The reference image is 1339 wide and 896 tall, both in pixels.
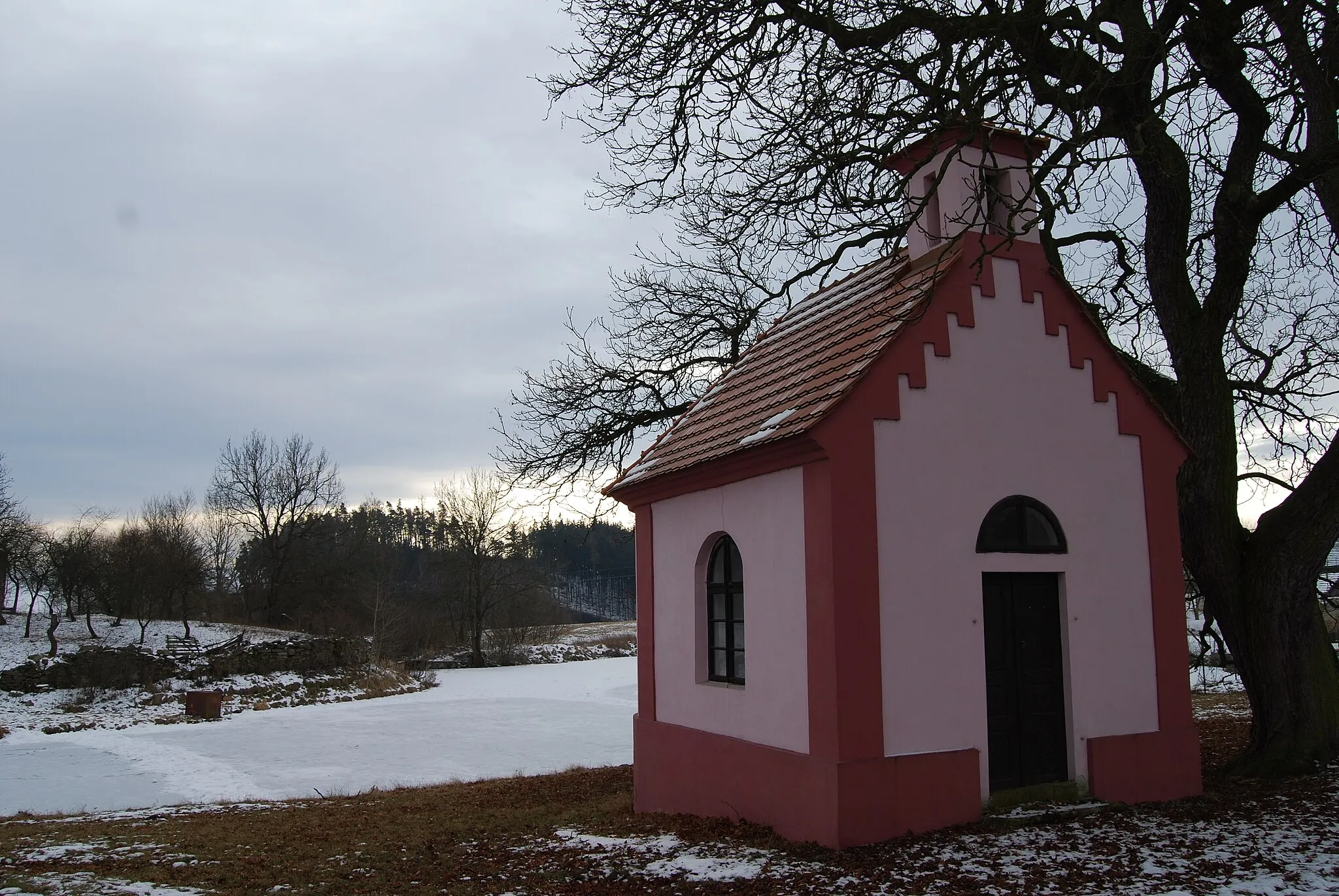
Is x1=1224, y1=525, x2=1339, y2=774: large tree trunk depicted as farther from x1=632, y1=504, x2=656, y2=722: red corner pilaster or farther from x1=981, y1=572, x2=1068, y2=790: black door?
x1=632, y1=504, x2=656, y2=722: red corner pilaster

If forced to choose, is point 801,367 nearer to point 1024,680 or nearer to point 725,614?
point 725,614

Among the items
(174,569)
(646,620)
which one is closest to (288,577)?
(174,569)

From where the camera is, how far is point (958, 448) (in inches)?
302

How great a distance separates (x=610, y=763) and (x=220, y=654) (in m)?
18.9

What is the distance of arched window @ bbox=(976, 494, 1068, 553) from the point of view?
7754mm

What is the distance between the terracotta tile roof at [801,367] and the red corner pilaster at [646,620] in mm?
544

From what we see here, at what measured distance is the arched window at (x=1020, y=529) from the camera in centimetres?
775

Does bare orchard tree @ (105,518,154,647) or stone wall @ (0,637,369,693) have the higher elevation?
bare orchard tree @ (105,518,154,647)

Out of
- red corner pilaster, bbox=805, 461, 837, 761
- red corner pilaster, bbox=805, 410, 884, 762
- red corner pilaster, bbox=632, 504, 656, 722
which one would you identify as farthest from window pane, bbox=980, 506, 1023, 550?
red corner pilaster, bbox=632, 504, 656, 722

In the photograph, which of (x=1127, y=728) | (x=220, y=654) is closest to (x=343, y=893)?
(x=1127, y=728)

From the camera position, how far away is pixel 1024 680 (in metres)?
7.78

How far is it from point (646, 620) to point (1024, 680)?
3974mm

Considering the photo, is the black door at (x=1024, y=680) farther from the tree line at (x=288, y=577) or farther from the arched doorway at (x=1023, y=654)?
the tree line at (x=288, y=577)

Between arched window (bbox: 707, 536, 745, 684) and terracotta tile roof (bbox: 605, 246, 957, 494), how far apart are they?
994 millimetres
